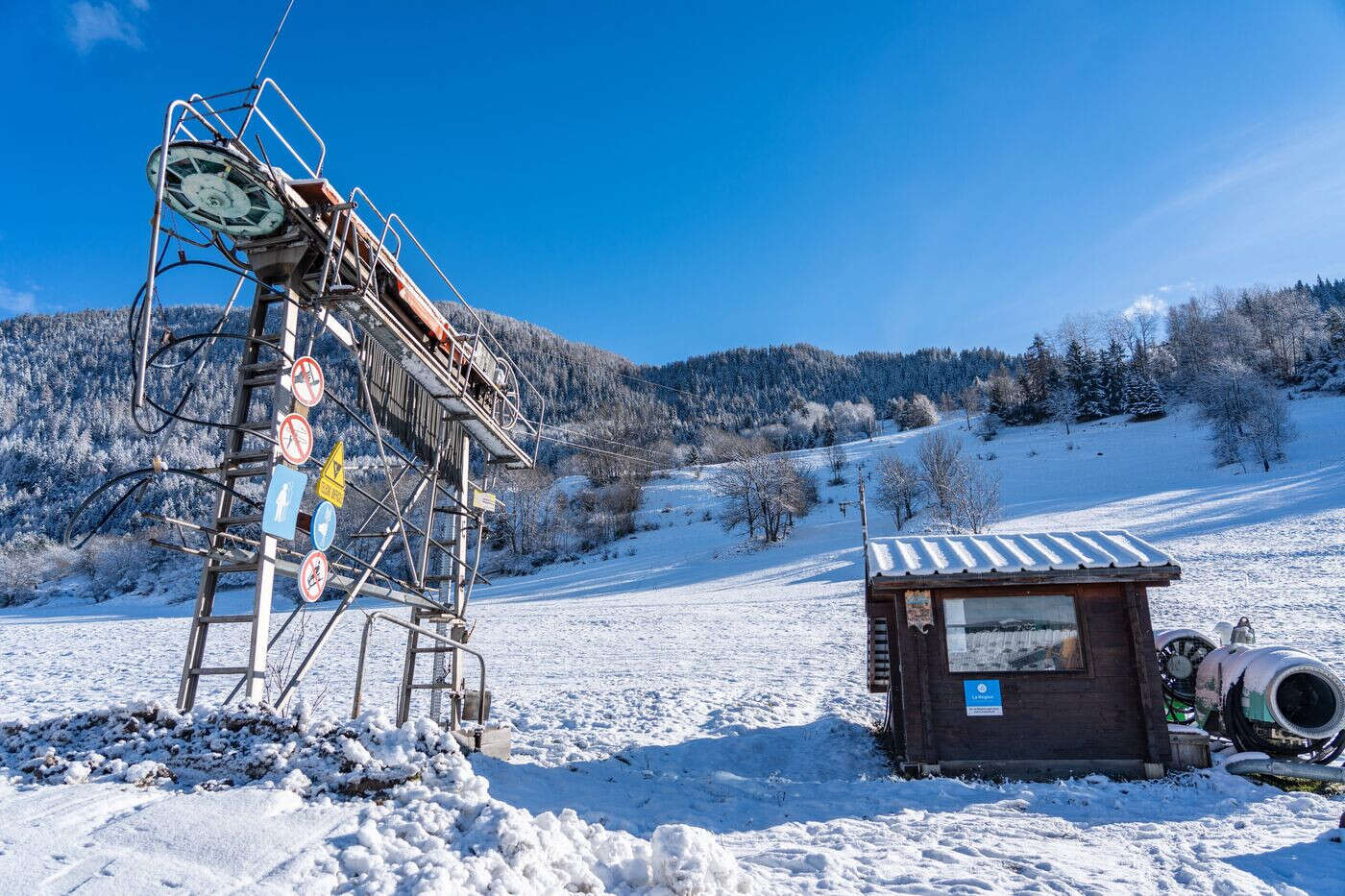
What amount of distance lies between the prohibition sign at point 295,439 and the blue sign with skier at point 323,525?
42 cm

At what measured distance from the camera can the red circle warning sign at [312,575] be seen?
18.6 feet

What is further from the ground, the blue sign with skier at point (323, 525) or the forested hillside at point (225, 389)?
the forested hillside at point (225, 389)

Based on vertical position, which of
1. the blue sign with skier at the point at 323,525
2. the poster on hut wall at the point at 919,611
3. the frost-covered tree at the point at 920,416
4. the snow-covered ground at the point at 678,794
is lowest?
the snow-covered ground at the point at 678,794

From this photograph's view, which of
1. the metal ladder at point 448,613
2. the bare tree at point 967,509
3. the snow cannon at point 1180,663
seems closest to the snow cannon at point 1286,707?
the snow cannon at point 1180,663

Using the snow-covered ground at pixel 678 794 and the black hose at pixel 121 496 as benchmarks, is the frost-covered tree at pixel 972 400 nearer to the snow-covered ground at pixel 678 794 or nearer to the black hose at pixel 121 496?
the snow-covered ground at pixel 678 794

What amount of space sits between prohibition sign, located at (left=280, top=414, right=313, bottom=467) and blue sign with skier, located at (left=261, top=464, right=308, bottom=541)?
0.13m

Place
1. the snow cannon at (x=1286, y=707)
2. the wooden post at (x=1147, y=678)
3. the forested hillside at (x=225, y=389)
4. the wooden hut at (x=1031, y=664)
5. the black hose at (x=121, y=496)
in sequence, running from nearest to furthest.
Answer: the black hose at (x=121, y=496)
the snow cannon at (x=1286, y=707)
the wooden post at (x=1147, y=678)
the wooden hut at (x=1031, y=664)
the forested hillside at (x=225, y=389)

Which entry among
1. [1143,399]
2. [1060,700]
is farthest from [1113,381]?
[1060,700]

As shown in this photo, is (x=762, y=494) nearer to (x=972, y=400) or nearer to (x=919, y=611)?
(x=919, y=611)

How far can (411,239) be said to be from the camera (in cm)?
786

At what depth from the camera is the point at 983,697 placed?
9.02 meters

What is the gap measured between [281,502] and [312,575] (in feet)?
2.48

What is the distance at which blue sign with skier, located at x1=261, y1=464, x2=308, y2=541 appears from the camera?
213 inches

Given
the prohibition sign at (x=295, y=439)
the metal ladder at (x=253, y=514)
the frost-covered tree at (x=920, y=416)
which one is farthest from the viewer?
the frost-covered tree at (x=920, y=416)
